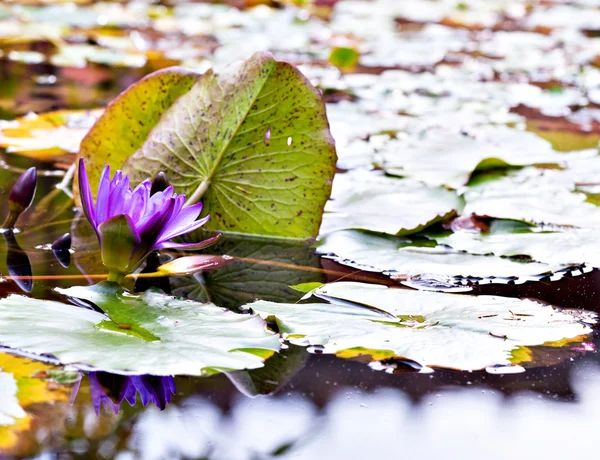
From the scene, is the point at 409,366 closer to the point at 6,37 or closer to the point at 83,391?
the point at 83,391

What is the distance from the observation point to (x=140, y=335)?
0.89m

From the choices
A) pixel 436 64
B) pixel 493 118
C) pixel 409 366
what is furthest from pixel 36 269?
pixel 436 64

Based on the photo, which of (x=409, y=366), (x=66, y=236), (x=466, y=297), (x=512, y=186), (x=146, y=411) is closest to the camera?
(x=146, y=411)

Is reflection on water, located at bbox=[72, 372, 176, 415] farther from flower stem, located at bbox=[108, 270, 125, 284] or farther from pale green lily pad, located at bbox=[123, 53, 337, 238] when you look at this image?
pale green lily pad, located at bbox=[123, 53, 337, 238]

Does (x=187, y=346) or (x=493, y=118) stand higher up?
(x=493, y=118)

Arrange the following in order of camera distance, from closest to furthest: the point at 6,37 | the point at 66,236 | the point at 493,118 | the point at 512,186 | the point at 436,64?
the point at 66,236 < the point at 512,186 < the point at 493,118 < the point at 436,64 < the point at 6,37

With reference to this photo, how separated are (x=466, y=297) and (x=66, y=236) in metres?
0.63

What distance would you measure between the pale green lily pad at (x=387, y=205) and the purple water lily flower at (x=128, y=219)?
437 millimetres

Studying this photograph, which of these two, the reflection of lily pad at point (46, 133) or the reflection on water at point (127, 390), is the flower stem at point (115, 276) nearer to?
the reflection on water at point (127, 390)

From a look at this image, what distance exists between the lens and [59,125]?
6.82ft

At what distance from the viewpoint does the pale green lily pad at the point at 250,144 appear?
1.33 m

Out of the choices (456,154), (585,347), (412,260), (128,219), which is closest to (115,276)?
(128,219)

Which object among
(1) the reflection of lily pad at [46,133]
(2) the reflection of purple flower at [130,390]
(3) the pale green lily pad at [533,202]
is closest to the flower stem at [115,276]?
(2) the reflection of purple flower at [130,390]

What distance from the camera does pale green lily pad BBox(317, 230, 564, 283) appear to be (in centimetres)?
121
